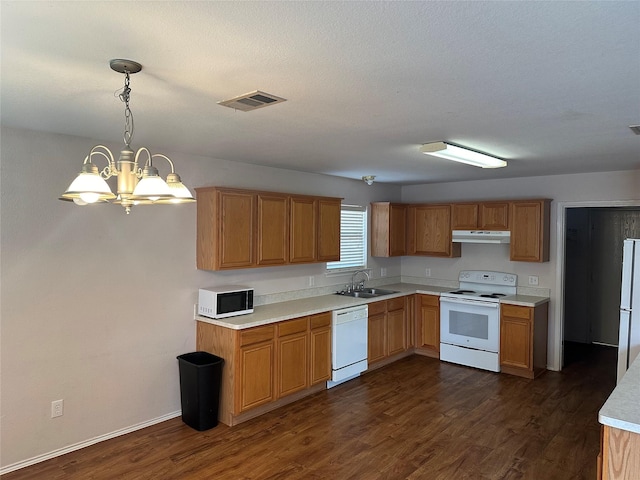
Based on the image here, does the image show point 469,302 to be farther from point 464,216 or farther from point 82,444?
point 82,444

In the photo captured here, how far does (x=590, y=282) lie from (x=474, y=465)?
485 centimetres

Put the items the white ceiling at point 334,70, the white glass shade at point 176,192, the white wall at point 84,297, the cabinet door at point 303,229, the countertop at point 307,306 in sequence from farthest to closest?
the cabinet door at point 303,229, the countertop at point 307,306, the white wall at point 84,297, the white glass shade at point 176,192, the white ceiling at point 334,70

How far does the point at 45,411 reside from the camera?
3266 millimetres

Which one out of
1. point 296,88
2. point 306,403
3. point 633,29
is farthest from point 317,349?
point 633,29

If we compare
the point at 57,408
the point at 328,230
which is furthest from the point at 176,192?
the point at 328,230

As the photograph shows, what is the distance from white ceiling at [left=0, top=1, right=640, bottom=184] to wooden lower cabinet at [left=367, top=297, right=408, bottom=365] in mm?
2549

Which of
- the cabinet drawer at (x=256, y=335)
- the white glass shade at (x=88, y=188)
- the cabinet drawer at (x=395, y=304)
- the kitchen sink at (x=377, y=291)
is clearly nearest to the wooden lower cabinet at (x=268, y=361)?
the cabinet drawer at (x=256, y=335)

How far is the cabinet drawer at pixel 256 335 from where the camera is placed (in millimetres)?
3854

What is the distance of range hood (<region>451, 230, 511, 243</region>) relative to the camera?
5.53 meters

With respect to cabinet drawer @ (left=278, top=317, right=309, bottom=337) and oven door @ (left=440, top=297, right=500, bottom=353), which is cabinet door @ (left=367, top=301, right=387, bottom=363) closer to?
oven door @ (left=440, top=297, right=500, bottom=353)

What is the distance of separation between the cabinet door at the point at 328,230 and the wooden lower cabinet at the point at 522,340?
7.14 ft

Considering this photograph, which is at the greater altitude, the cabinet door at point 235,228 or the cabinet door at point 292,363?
the cabinet door at point 235,228

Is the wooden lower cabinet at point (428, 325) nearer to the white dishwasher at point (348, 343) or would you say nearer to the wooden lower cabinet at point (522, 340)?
the wooden lower cabinet at point (522, 340)

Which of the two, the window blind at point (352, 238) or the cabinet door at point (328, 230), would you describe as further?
the window blind at point (352, 238)
